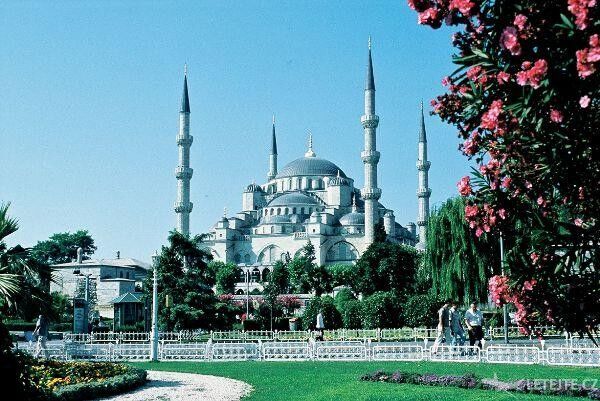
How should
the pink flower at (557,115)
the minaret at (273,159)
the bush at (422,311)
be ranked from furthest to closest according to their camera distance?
the minaret at (273,159) → the bush at (422,311) → the pink flower at (557,115)

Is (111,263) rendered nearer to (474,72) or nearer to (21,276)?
(21,276)

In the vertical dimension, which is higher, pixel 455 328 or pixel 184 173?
pixel 184 173

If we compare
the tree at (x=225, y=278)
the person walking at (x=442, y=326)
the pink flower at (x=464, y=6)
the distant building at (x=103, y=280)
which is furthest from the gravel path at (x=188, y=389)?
the tree at (x=225, y=278)

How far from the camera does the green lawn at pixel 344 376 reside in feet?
25.4

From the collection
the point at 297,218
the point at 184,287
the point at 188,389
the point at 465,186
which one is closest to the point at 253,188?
the point at 297,218

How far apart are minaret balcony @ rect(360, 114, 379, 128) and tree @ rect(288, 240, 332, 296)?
12167mm

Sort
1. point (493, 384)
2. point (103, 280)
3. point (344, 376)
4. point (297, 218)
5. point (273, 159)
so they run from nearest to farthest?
point (493, 384)
point (344, 376)
point (103, 280)
point (297, 218)
point (273, 159)

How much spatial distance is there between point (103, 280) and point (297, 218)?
84.7 feet

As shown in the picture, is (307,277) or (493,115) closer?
(493,115)

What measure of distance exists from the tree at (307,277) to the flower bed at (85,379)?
150 feet

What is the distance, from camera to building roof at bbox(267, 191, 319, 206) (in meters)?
78.9

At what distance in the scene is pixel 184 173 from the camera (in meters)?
60.0

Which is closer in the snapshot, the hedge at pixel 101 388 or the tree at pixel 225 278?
the hedge at pixel 101 388

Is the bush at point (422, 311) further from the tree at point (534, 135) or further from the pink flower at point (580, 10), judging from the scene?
the pink flower at point (580, 10)
